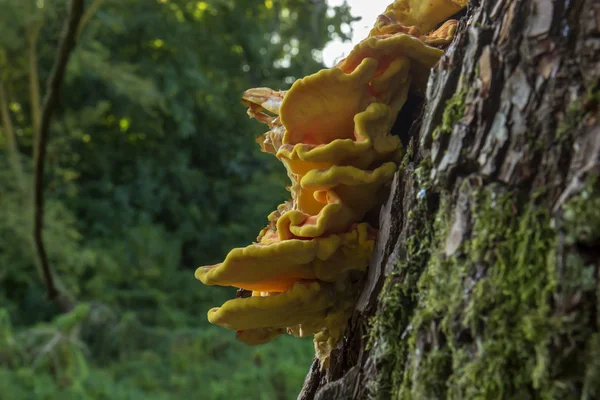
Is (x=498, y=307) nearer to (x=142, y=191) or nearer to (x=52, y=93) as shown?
(x=52, y=93)

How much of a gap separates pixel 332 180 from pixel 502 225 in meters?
0.26

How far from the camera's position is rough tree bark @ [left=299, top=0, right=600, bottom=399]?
547 mm

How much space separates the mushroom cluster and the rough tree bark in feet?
0.25

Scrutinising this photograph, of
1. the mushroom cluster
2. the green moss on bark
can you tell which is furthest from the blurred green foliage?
the green moss on bark

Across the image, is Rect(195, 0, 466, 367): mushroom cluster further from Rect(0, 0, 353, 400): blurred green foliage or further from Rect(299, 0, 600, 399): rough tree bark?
Rect(0, 0, 353, 400): blurred green foliage

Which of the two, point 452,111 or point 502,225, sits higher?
point 452,111

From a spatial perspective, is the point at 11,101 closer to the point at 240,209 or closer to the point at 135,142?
the point at 135,142

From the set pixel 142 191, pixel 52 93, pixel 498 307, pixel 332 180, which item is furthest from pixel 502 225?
pixel 142 191

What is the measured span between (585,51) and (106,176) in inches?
281

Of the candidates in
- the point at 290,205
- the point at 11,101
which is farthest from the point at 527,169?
the point at 11,101

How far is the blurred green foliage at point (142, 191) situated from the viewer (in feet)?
12.3

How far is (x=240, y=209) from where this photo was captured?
25.3 feet

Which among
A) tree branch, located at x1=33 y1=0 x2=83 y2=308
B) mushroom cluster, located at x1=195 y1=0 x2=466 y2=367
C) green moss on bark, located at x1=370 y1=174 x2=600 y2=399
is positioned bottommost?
green moss on bark, located at x1=370 y1=174 x2=600 y2=399

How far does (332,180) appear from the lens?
0.79m
